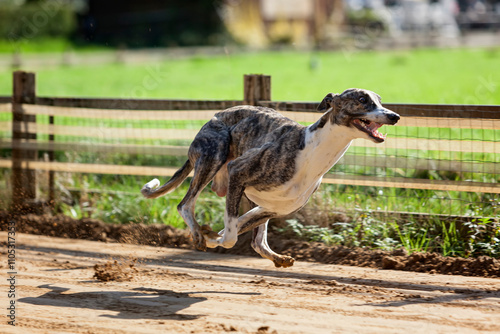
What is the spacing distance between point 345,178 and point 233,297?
7.44 ft

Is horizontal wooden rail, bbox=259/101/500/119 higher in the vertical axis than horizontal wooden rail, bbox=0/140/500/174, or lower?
higher

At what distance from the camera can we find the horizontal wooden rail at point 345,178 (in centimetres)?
656

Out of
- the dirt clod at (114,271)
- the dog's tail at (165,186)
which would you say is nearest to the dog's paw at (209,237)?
the dog's tail at (165,186)

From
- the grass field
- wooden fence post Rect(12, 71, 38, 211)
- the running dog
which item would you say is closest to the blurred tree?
the grass field

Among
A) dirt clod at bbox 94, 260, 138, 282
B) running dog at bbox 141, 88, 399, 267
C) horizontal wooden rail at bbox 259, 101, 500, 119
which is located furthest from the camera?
horizontal wooden rail at bbox 259, 101, 500, 119

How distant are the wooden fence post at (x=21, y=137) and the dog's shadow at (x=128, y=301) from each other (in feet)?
11.3

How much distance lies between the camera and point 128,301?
5.43 meters

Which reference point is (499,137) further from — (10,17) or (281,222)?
(10,17)

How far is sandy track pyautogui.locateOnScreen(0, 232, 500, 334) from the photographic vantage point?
4.71 m

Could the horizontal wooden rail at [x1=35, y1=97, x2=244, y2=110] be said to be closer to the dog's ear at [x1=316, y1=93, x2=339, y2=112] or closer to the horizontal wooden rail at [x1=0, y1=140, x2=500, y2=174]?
the horizontal wooden rail at [x1=0, y1=140, x2=500, y2=174]

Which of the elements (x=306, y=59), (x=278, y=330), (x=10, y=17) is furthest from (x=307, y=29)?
(x=278, y=330)

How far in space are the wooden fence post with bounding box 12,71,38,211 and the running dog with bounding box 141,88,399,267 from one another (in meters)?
3.28

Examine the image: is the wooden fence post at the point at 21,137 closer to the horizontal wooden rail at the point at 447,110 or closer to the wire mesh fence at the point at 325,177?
the wire mesh fence at the point at 325,177

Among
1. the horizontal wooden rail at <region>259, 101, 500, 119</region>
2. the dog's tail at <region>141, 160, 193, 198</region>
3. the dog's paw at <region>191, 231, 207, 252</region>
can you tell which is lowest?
the dog's paw at <region>191, 231, 207, 252</region>
